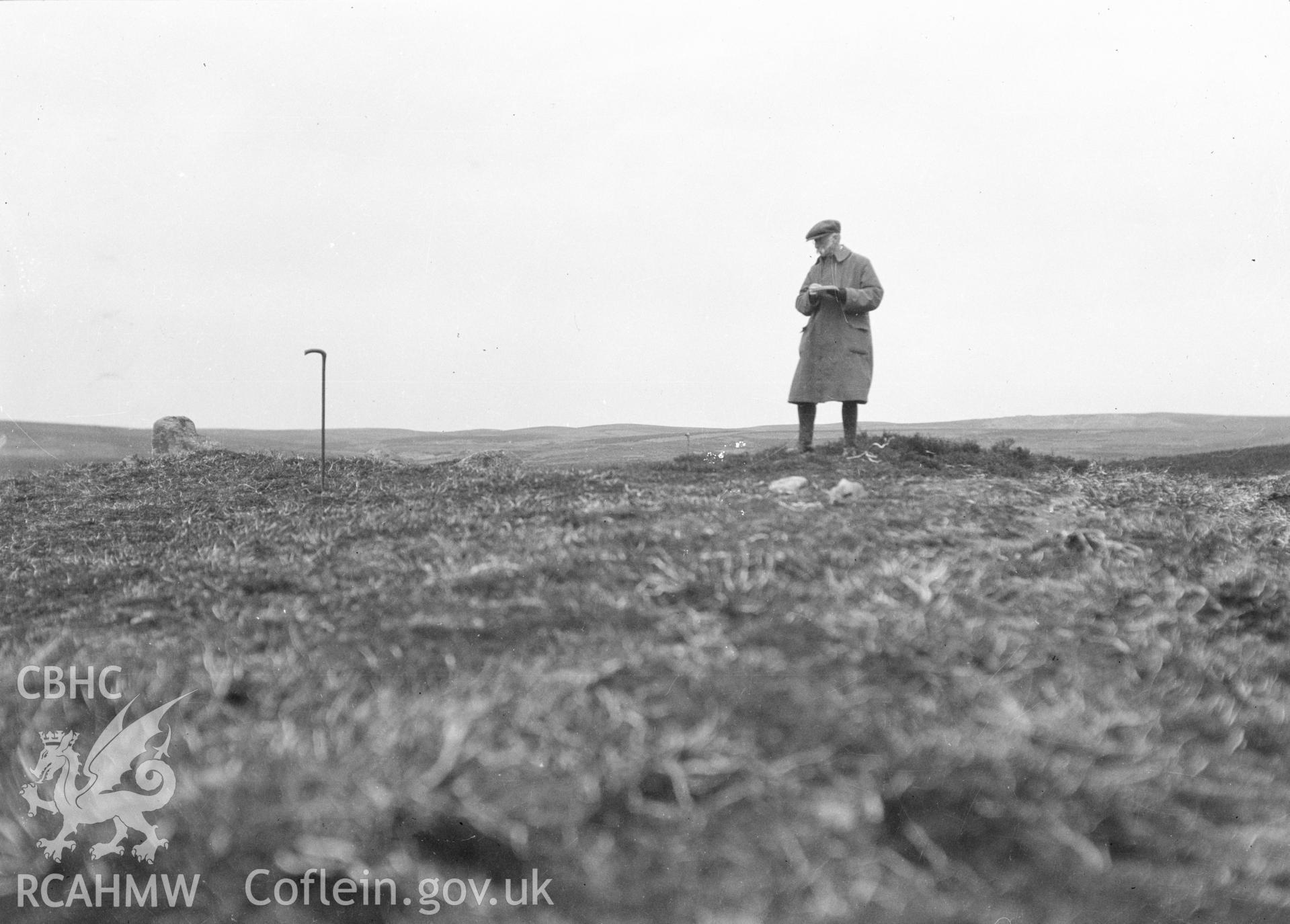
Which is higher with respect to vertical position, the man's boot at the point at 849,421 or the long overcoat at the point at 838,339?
the long overcoat at the point at 838,339

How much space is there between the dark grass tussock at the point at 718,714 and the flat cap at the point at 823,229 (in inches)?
252

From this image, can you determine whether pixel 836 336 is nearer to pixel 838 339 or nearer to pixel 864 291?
pixel 838 339

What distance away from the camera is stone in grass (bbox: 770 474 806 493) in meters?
6.17

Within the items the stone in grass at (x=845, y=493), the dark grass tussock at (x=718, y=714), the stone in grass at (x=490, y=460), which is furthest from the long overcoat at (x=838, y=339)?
the dark grass tussock at (x=718, y=714)

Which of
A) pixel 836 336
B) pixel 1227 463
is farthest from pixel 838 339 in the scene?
pixel 1227 463

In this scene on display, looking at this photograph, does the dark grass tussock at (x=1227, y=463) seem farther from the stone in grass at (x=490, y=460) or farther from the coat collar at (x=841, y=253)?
the stone in grass at (x=490, y=460)

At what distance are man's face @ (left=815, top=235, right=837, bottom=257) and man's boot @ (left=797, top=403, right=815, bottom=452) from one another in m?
1.77

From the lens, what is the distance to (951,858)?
2611 millimetres

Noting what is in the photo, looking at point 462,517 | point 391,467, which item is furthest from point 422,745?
point 391,467

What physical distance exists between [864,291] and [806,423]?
169cm

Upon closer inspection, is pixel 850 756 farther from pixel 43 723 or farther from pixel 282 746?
pixel 43 723

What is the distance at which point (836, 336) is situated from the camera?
10852 millimetres

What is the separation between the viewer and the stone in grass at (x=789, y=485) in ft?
→ 20.2

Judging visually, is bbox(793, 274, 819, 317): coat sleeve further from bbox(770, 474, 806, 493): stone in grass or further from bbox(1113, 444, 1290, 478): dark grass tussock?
bbox(770, 474, 806, 493): stone in grass
